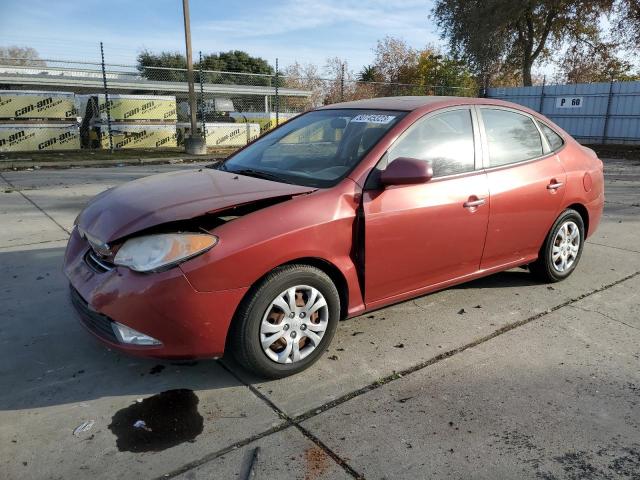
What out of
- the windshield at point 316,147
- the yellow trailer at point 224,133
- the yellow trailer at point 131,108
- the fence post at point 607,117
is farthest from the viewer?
the fence post at point 607,117

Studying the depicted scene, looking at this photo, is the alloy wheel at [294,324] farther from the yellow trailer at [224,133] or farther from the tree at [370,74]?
the tree at [370,74]

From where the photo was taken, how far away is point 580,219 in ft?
15.2

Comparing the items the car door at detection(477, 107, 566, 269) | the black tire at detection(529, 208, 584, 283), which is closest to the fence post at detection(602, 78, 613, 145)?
the black tire at detection(529, 208, 584, 283)

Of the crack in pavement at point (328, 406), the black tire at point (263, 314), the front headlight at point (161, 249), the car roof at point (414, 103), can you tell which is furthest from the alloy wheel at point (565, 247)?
the front headlight at point (161, 249)

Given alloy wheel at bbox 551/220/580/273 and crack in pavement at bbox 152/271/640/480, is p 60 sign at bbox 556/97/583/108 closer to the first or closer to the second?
alloy wheel at bbox 551/220/580/273

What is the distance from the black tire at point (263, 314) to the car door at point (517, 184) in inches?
62.7

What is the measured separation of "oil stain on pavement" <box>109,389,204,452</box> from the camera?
7.84ft

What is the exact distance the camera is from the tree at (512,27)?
82.4ft

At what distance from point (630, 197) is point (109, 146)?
1497 centimetres

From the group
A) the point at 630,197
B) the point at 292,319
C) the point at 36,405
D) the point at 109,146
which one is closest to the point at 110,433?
the point at 36,405

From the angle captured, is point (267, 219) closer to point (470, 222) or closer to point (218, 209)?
point (218, 209)

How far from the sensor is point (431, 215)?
133 inches

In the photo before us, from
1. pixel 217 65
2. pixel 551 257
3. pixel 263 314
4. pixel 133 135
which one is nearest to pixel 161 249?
pixel 263 314

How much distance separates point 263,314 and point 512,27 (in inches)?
1159
